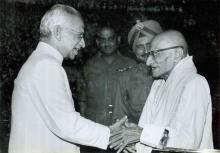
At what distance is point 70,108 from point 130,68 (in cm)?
192

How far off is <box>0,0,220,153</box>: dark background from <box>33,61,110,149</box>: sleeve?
1458mm

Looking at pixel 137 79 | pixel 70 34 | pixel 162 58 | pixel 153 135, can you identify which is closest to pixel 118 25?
pixel 137 79

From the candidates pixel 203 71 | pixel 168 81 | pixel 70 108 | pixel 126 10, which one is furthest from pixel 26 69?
pixel 203 71

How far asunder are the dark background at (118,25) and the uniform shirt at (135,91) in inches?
10.2

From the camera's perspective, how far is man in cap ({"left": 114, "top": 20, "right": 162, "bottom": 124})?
12.2 feet

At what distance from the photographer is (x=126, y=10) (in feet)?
12.4

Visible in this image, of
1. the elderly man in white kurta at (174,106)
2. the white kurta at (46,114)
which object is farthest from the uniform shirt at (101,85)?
the white kurta at (46,114)

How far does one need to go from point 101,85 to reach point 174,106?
1.80 m

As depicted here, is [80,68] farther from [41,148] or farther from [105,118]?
[41,148]

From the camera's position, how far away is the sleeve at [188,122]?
2203 mm

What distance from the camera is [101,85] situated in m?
4.12

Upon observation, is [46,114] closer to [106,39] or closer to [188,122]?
[188,122]

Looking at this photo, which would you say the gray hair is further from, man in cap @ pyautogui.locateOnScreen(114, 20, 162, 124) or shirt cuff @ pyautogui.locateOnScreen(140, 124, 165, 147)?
man in cap @ pyautogui.locateOnScreen(114, 20, 162, 124)

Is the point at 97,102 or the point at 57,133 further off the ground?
the point at 57,133
